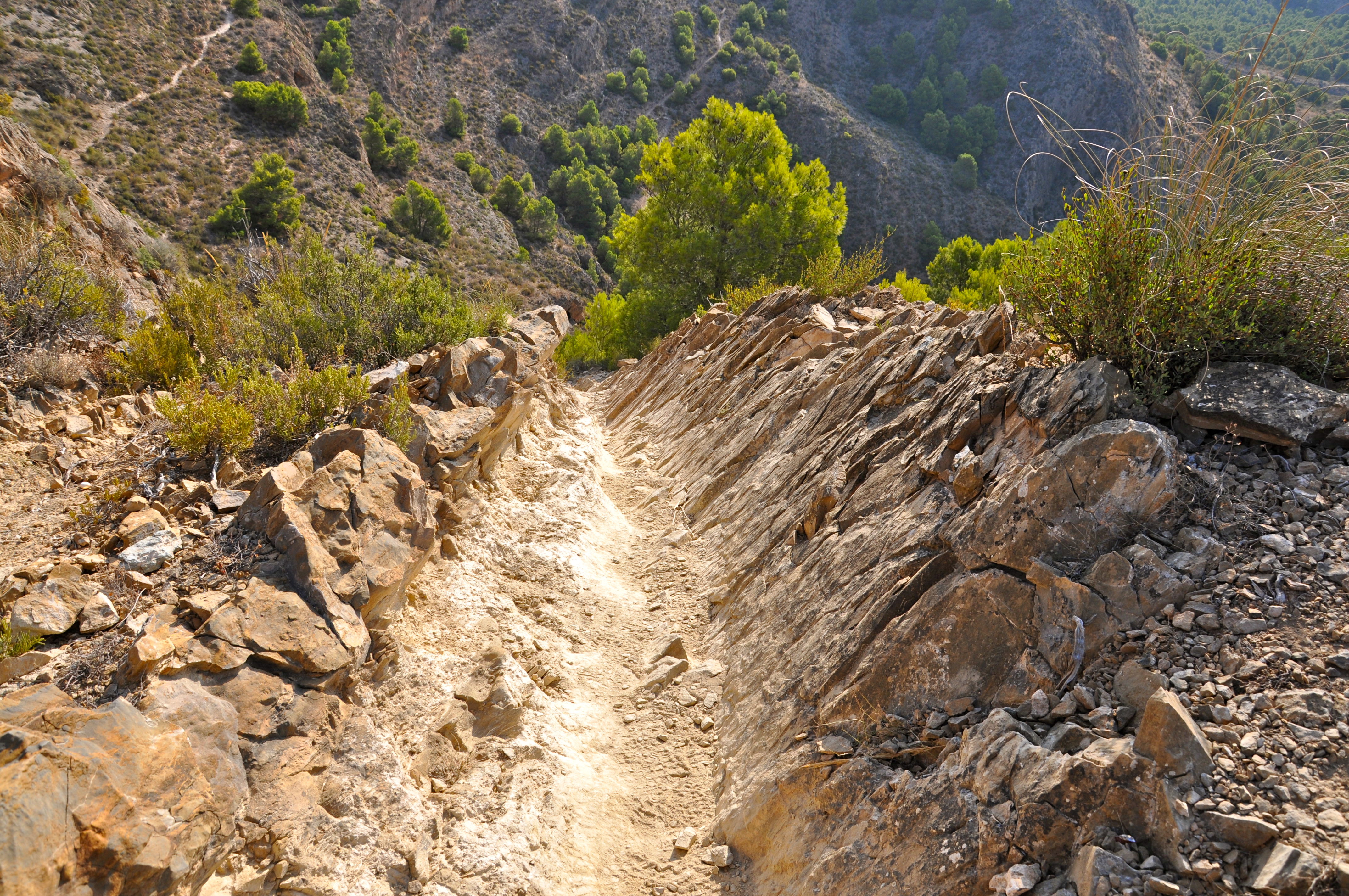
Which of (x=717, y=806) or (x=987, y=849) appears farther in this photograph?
(x=717, y=806)

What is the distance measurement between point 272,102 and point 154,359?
A: 53.9m

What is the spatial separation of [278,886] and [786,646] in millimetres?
4386

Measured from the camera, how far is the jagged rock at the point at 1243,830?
10.0ft

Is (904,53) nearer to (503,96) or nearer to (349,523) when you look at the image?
A: (503,96)

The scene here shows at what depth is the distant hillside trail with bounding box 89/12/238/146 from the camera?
4145 cm

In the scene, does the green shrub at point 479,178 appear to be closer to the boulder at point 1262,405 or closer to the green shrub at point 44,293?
the green shrub at point 44,293

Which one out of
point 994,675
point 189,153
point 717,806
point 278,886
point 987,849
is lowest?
point 189,153

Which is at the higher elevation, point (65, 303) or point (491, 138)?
point (65, 303)

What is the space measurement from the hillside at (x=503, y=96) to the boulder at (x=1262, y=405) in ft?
130

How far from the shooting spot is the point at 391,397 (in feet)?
24.3

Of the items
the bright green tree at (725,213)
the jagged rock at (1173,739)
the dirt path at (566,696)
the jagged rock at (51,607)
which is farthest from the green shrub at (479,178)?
the jagged rock at (1173,739)

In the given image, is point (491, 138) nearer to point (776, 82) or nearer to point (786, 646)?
point (776, 82)

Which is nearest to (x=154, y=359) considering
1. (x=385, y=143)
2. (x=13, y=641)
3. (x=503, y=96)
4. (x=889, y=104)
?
(x=13, y=641)

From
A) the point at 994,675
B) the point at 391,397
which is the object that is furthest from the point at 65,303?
the point at 994,675
